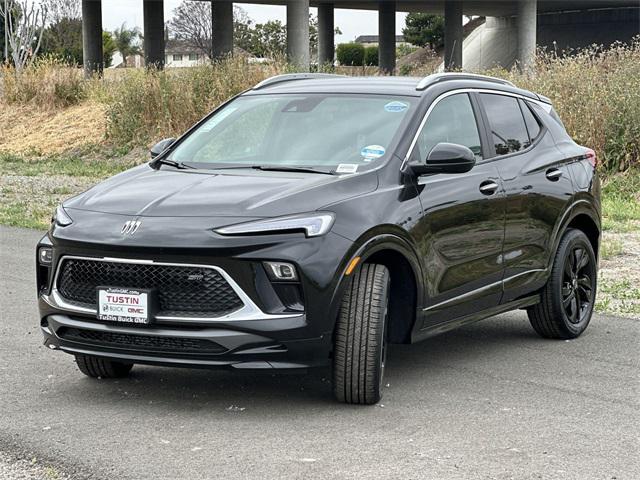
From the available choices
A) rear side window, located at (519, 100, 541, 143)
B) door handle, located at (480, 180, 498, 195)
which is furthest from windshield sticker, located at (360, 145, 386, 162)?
rear side window, located at (519, 100, 541, 143)

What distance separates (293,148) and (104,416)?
204 centimetres

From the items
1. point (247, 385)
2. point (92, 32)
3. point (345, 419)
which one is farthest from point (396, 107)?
point (92, 32)

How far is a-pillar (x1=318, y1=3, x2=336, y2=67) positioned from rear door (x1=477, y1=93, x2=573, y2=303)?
207 feet

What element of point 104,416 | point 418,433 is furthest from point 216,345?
point 418,433

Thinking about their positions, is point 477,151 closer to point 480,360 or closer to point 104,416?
point 480,360

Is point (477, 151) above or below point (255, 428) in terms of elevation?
above

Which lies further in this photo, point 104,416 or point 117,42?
point 117,42

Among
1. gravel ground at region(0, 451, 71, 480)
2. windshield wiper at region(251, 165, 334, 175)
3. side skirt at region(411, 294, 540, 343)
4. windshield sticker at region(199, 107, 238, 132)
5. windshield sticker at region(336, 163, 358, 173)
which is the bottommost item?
gravel ground at region(0, 451, 71, 480)

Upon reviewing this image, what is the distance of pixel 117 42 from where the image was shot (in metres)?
119

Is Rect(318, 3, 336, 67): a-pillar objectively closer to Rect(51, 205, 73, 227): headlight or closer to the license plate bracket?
Rect(51, 205, 73, 227): headlight

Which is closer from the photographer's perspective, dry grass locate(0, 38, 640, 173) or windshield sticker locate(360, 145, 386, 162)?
windshield sticker locate(360, 145, 386, 162)

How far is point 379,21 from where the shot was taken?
227ft

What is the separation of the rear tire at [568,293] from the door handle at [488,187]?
3.28 feet

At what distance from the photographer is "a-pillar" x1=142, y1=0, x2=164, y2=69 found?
56156 mm
